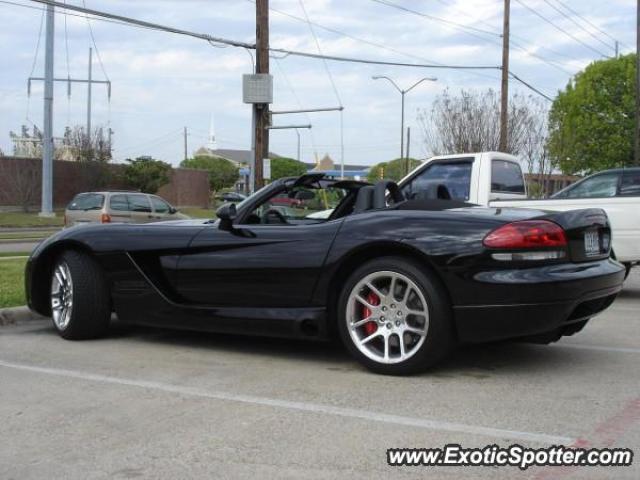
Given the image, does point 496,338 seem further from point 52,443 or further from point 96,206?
A: point 96,206

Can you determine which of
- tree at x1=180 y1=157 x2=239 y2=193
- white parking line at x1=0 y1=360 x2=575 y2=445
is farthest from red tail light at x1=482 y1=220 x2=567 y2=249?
tree at x1=180 y1=157 x2=239 y2=193

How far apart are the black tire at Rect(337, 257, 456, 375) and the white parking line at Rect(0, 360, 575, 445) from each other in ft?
2.47

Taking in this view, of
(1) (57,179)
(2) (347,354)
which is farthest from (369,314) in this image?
(1) (57,179)

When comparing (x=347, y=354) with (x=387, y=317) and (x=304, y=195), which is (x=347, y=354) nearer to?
(x=387, y=317)

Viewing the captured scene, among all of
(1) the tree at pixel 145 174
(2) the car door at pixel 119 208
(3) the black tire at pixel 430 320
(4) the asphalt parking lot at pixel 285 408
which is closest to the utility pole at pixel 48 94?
(1) the tree at pixel 145 174

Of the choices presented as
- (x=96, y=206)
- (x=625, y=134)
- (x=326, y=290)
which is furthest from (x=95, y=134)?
(x=326, y=290)

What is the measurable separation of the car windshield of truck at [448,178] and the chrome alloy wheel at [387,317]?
4.85m

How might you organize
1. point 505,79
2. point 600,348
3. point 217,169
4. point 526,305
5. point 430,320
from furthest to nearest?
point 217,169, point 505,79, point 600,348, point 430,320, point 526,305

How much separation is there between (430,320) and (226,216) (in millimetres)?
1829

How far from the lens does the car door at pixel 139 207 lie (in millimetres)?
19766

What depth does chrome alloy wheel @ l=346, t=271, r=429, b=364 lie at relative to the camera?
192 inches

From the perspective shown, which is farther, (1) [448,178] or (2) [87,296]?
(1) [448,178]

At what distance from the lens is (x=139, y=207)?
20.0 meters

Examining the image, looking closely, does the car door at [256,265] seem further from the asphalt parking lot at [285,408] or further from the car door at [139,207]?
the car door at [139,207]
